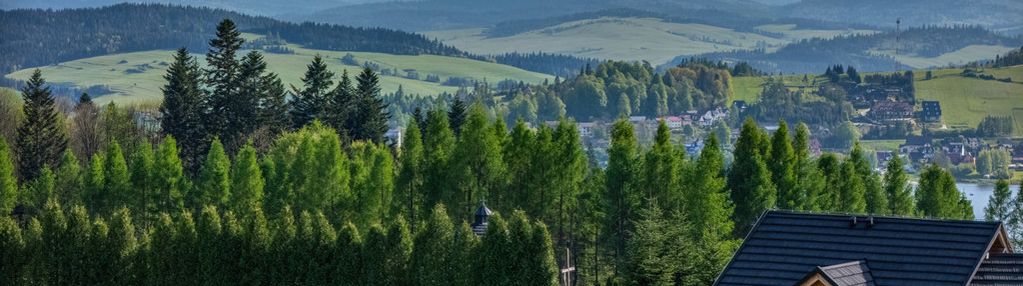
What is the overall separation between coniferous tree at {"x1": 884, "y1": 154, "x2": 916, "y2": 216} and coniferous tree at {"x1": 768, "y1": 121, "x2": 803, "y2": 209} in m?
9.32

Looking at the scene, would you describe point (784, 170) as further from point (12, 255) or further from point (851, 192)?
point (12, 255)

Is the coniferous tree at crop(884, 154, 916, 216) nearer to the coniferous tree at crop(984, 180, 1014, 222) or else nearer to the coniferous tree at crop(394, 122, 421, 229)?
the coniferous tree at crop(984, 180, 1014, 222)

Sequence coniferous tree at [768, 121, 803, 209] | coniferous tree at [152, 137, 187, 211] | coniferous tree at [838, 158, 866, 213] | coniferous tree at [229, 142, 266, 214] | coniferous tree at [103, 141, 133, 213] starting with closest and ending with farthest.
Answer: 1. coniferous tree at [768, 121, 803, 209]
2. coniferous tree at [229, 142, 266, 214]
3. coniferous tree at [838, 158, 866, 213]
4. coniferous tree at [152, 137, 187, 211]
5. coniferous tree at [103, 141, 133, 213]

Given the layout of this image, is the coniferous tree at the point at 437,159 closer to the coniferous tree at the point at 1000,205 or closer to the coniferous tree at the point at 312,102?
the coniferous tree at the point at 312,102

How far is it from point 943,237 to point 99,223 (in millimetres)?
38021

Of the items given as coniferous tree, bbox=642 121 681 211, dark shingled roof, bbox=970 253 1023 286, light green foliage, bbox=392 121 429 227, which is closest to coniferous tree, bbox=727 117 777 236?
coniferous tree, bbox=642 121 681 211

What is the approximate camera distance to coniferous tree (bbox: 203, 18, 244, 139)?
4190 inches

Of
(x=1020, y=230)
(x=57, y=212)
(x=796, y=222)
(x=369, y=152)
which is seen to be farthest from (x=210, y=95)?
(x=796, y=222)

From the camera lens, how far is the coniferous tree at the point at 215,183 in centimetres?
8044

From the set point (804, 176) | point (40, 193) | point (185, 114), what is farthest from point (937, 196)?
point (40, 193)

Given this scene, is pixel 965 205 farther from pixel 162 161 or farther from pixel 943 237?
pixel 943 237

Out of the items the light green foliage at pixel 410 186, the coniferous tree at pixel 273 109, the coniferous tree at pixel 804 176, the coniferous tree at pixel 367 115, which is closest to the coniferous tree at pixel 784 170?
the coniferous tree at pixel 804 176

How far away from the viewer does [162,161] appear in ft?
274

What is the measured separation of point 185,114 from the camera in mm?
105812
